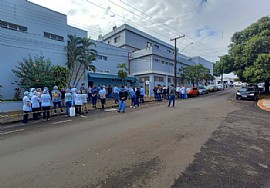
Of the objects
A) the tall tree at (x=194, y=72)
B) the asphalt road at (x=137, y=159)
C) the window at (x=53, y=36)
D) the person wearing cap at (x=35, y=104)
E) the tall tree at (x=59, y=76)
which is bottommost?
the asphalt road at (x=137, y=159)

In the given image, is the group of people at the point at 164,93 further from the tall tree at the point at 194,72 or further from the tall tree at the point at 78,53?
the tall tree at the point at 194,72

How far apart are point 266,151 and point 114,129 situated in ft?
16.1

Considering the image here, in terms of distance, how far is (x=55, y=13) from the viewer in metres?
18.0

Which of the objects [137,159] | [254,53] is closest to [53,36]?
[137,159]

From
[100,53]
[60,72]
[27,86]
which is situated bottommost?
[27,86]

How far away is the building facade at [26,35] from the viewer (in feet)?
48.3

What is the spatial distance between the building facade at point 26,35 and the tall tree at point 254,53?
20303 millimetres

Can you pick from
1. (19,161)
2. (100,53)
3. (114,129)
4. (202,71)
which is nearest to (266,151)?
Result: (114,129)

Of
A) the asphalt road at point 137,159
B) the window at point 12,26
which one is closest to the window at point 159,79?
the window at point 12,26

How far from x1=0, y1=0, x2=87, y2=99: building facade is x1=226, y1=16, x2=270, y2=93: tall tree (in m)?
20.3

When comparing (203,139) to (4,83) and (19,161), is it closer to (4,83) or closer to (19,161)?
(19,161)

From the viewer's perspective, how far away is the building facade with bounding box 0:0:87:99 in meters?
14.7

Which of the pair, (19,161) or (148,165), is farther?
(19,161)

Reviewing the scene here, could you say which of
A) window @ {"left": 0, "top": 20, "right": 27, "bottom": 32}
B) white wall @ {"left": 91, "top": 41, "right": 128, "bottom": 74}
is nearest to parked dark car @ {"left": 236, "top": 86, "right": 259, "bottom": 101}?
white wall @ {"left": 91, "top": 41, "right": 128, "bottom": 74}
